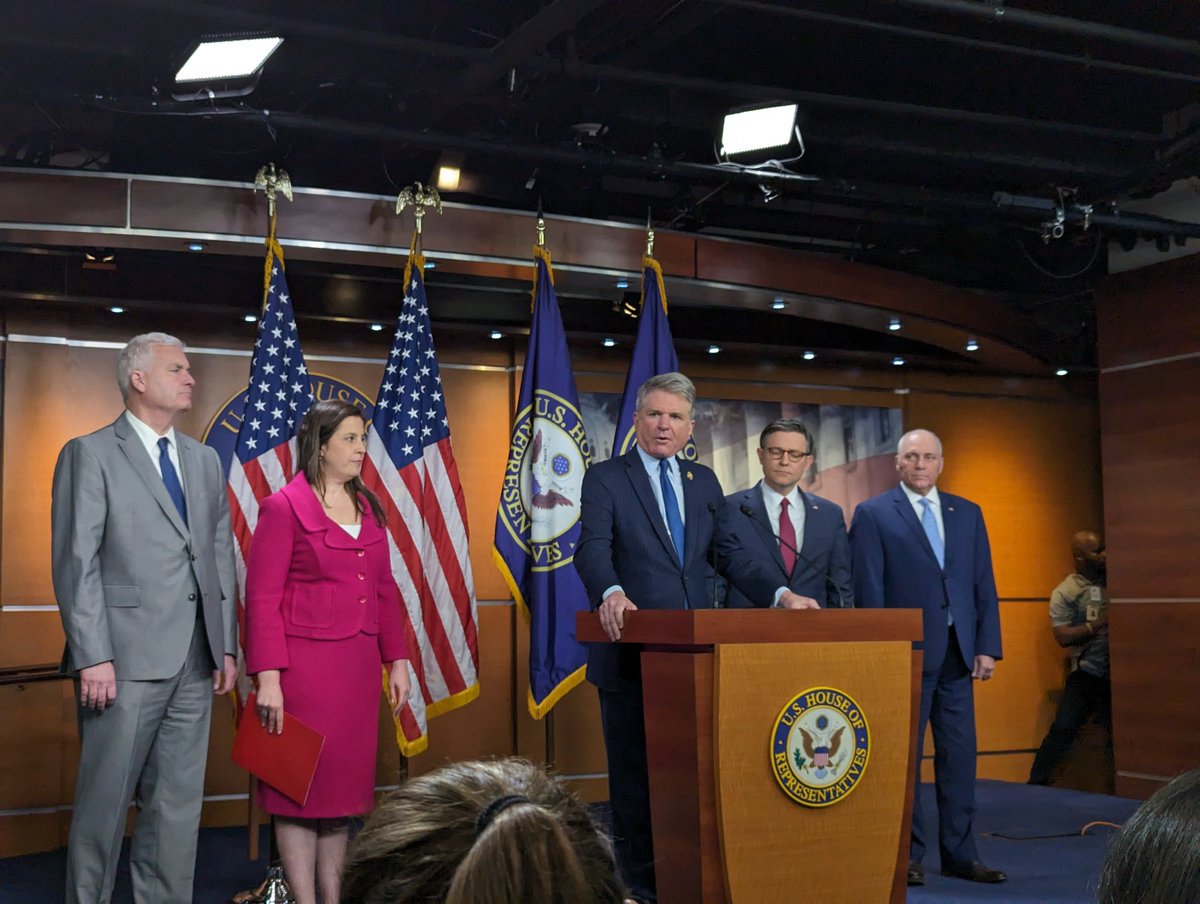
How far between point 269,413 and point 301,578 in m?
1.34

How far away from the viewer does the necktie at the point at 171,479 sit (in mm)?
3988

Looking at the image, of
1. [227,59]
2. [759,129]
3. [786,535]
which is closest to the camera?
[227,59]

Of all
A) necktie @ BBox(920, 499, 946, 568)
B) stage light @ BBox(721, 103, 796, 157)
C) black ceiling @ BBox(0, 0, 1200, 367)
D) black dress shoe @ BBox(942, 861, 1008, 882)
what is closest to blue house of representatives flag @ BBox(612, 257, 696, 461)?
black ceiling @ BBox(0, 0, 1200, 367)

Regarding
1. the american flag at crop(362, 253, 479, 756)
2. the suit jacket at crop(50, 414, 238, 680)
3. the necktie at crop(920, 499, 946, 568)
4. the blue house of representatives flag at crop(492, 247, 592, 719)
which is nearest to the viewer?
the suit jacket at crop(50, 414, 238, 680)

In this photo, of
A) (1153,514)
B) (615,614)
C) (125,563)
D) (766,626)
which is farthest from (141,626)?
(1153,514)

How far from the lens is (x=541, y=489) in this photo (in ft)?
18.4

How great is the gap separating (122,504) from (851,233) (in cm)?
472

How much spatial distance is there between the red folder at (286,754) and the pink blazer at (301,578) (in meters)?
0.19

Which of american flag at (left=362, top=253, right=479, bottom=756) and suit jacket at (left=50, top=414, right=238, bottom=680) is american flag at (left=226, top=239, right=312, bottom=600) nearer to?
american flag at (left=362, top=253, right=479, bottom=756)

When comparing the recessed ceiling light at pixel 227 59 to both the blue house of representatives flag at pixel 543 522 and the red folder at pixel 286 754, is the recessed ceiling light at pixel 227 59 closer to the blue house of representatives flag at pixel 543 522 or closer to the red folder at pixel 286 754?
the blue house of representatives flag at pixel 543 522

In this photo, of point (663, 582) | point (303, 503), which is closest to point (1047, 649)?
point (663, 582)

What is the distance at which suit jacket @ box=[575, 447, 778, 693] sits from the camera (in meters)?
3.82

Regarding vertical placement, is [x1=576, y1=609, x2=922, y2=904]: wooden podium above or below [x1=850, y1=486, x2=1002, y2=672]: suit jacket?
below

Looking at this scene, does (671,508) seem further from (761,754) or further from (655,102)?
(655,102)
